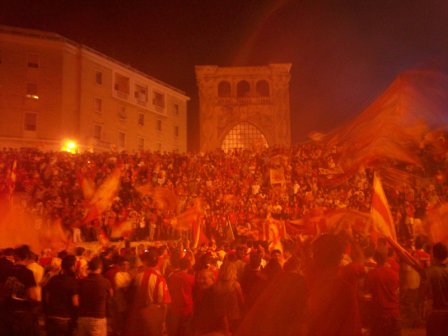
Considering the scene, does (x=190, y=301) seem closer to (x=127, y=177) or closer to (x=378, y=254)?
(x=378, y=254)

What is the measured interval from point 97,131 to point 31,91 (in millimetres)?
5784

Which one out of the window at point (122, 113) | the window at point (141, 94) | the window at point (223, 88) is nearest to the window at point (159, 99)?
the window at point (141, 94)

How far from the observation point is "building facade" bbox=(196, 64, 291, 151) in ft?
139

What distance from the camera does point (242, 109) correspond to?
42.8 meters

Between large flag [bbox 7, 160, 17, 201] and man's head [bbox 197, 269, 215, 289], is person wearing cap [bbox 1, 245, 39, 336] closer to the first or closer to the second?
man's head [bbox 197, 269, 215, 289]

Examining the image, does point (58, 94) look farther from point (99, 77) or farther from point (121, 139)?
point (121, 139)

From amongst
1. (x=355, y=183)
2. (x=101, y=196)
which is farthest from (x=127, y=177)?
(x=355, y=183)

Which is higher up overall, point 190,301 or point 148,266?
point 148,266

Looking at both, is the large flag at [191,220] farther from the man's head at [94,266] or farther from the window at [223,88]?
the window at [223,88]

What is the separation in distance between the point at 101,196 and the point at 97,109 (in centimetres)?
2007

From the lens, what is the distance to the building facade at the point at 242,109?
42.2 meters

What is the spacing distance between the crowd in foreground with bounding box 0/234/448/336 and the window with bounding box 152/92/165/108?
129 ft

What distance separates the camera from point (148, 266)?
6.51 metres

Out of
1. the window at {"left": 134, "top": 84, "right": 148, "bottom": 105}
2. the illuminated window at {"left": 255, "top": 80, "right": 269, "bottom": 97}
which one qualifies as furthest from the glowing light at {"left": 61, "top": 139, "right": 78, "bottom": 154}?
the illuminated window at {"left": 255, "top": 80, "right": 269, "bottom": 97}
